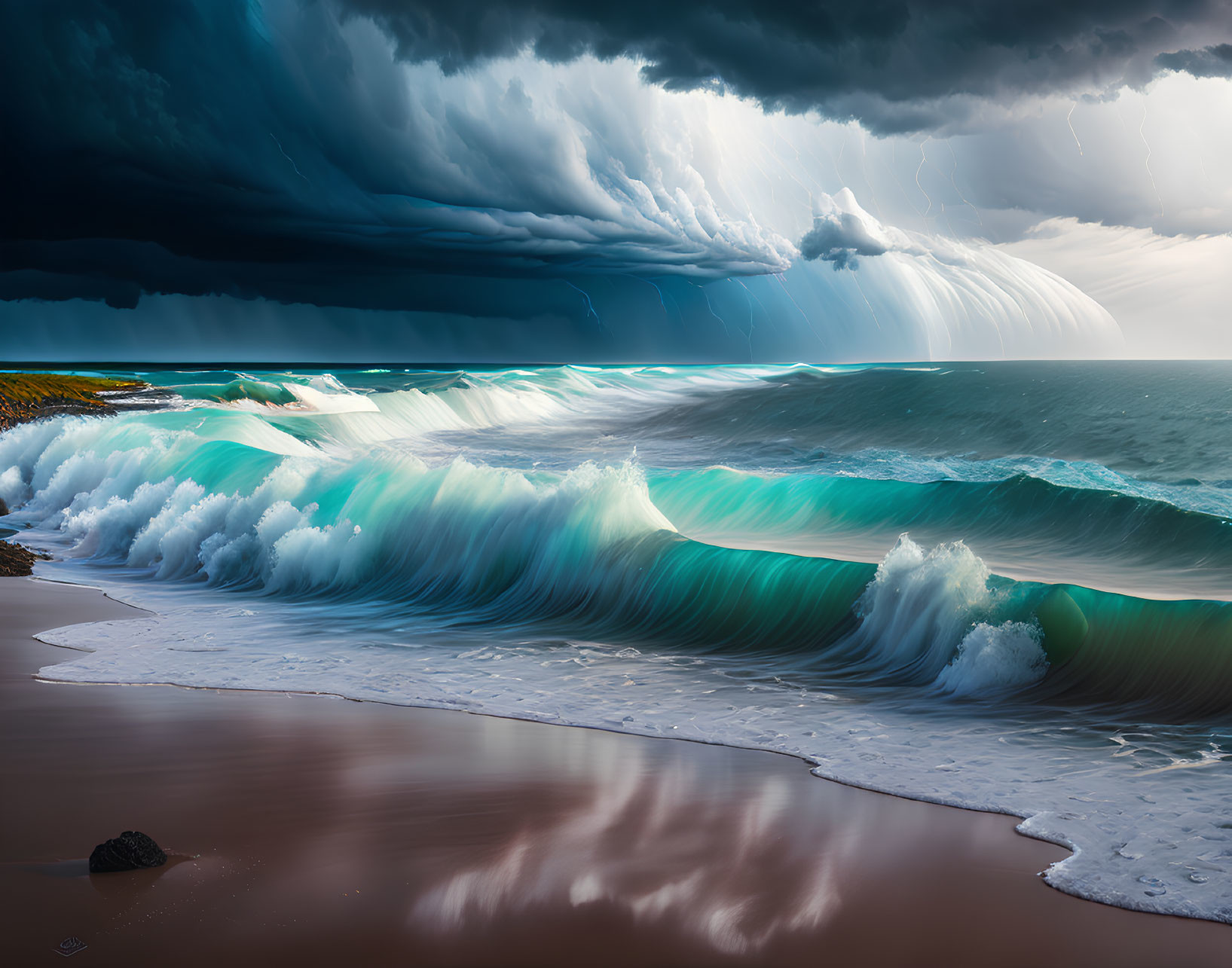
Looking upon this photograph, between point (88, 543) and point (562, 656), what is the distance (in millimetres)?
9754

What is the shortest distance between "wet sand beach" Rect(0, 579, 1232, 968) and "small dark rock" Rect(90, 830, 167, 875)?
6 centimetres

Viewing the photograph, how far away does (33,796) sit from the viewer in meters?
4.41

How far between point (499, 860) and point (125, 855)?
1.48 m

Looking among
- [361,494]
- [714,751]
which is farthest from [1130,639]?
[361,494]

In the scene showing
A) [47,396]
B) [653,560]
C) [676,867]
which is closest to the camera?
[676,867]

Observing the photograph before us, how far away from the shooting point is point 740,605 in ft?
31.8

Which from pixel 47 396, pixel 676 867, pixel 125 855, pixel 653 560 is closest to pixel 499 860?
pixel 676 867

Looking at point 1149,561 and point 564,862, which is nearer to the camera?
point 564,862

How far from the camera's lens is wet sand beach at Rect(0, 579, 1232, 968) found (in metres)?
3.18

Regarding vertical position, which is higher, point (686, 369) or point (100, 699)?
point (686, 369)

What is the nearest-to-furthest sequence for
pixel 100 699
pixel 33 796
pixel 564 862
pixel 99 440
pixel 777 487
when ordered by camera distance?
pixel 564 862, pixel 33 796, pixel 100 699, pixel 777 487, pixel 99 440

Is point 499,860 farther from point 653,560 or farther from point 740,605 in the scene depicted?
point 653,560

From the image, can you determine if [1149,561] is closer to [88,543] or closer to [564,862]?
[564,862]

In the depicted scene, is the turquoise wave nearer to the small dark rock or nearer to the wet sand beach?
the wet sand beach
